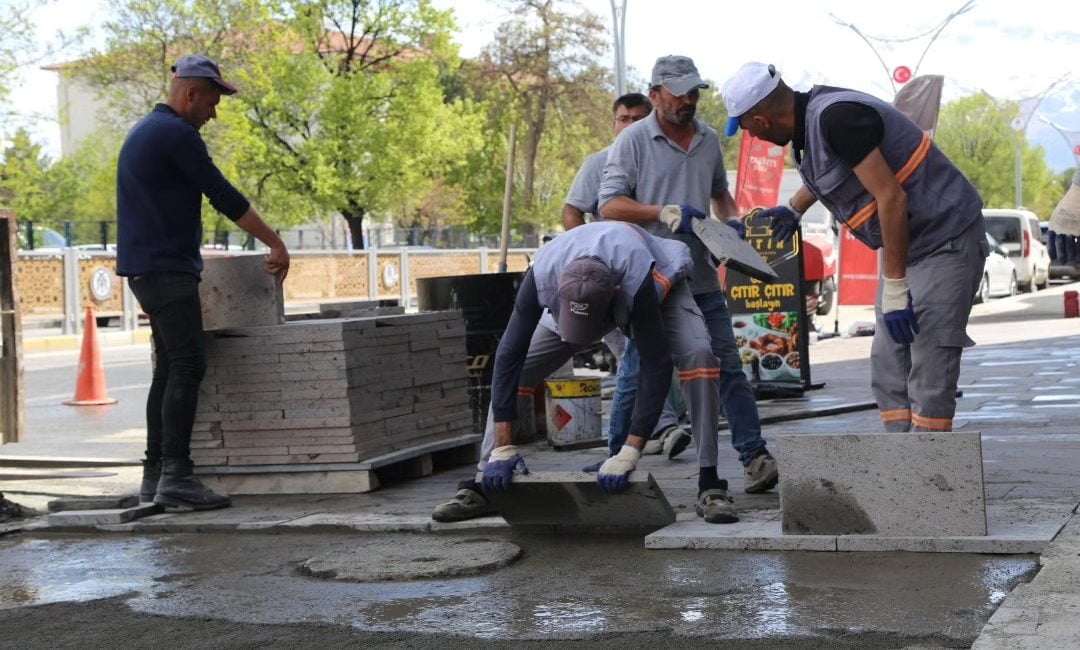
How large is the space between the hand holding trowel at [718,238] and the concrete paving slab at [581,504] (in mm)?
1074

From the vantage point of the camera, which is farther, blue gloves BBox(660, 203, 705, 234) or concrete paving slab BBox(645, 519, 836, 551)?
blue gloves BBox(660, 203, 705, 234)

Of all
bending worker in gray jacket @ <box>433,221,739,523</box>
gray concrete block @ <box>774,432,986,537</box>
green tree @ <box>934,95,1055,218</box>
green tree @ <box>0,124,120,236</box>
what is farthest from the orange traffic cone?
green tree @ <box>934,95,1055,218</box>

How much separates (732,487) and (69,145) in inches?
3823

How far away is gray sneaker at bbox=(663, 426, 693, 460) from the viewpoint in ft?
24.2

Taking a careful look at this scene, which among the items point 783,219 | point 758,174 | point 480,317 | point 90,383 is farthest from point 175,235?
point 758,174

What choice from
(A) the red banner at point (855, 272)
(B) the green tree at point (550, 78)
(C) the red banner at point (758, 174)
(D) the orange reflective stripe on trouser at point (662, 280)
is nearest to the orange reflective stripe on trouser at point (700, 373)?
(D) the orange reflective stripe on trouser at point (662, 280)

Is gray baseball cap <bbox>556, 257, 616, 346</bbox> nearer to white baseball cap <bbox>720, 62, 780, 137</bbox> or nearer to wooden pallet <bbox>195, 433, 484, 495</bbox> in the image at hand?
white baseball cap <bbox>720, 62, 780, 137</bbox>

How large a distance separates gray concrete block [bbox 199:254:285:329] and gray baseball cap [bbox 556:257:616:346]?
2.21m

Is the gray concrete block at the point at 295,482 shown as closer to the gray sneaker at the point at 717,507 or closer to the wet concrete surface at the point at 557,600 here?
the wet concrete surface at the point at 557,600

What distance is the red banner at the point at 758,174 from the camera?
1662 cm

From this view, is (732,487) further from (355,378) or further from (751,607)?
(751,607)

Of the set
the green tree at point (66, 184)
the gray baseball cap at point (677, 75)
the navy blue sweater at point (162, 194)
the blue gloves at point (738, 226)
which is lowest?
the blue gloves at point (738, 226)

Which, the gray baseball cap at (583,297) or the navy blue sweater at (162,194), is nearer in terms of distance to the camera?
the gray baseball cap at (583,297)

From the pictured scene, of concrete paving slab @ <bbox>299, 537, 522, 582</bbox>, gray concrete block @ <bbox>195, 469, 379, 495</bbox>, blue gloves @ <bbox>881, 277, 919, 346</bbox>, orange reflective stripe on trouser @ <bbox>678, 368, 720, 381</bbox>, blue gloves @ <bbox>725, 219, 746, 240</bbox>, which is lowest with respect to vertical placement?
concrete paving slab @ <bbox>299, 537, 522, 582</bbox>
